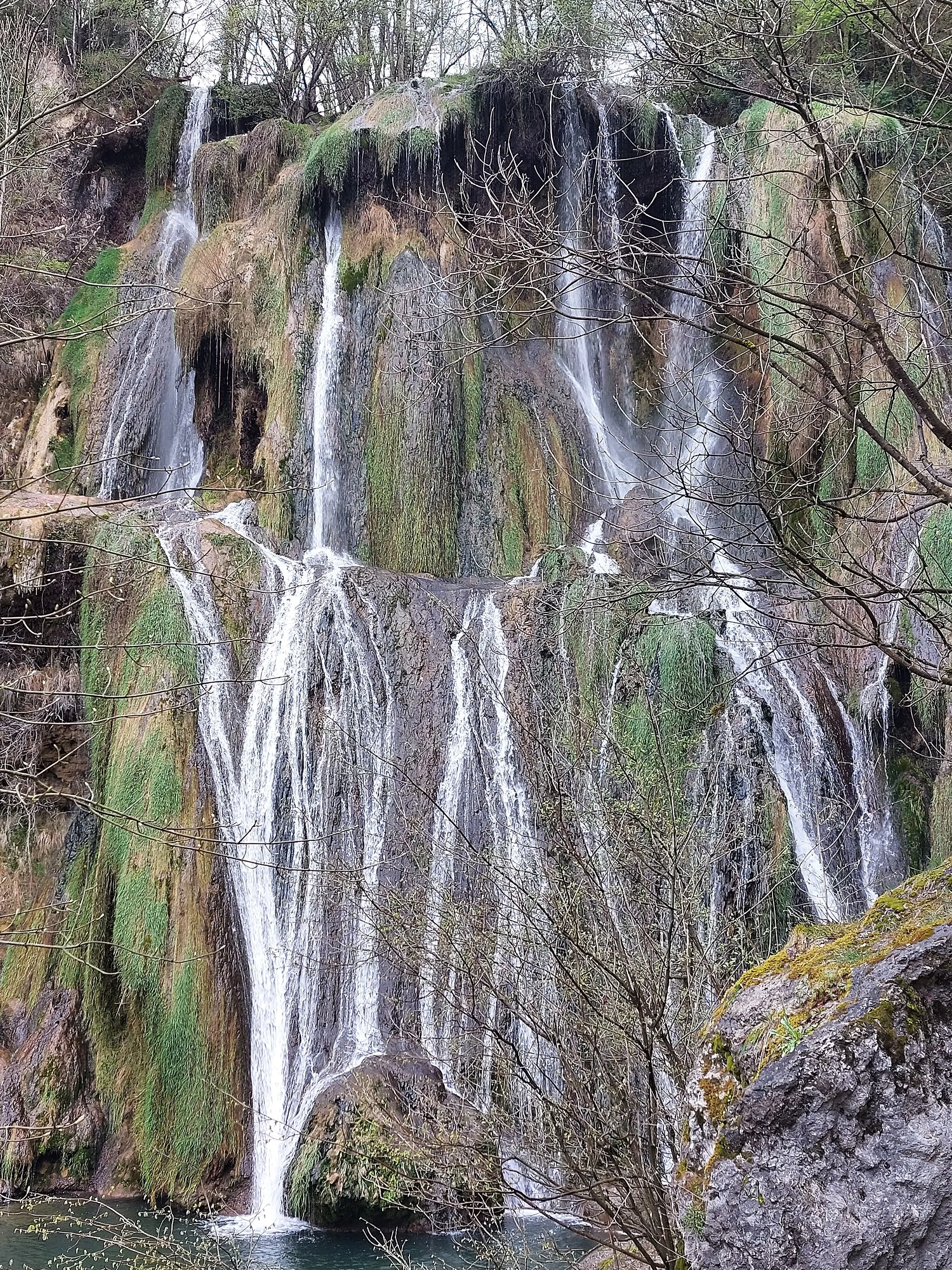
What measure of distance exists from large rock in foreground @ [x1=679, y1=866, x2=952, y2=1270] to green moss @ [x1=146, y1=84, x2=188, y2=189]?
19291 millimetres

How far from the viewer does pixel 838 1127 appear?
233 centimetres

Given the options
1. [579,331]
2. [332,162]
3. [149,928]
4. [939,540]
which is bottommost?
[149,928]

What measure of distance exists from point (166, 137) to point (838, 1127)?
65.7 feet

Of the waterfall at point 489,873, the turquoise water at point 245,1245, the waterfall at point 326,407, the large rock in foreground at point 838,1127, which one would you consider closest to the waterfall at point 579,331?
the waterfall at point 326,407

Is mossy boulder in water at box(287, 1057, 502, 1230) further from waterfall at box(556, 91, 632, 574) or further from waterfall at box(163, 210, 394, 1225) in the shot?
waterfall at box(556, 91, 632, 574)

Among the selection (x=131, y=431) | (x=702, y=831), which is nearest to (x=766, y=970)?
(x=702, y=831)

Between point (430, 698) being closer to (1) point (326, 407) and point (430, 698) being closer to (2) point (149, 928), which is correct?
(2) point (149, 928)

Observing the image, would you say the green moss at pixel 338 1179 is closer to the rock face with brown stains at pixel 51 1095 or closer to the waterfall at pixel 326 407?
the rock face with brown stains at pixel 51 1095

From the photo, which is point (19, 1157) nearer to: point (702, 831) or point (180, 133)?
point (702, 831)

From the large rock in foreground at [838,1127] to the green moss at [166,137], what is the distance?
1929 centimetres

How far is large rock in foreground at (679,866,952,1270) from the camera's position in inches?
89.2

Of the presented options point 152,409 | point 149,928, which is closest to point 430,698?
point 149,928

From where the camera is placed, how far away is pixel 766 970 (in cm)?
270

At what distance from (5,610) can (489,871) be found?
8935 millimetres
